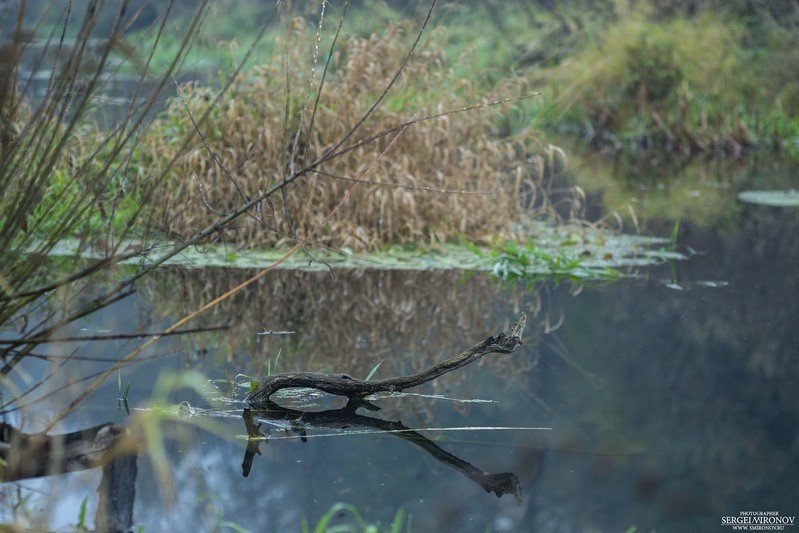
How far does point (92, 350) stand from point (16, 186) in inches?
62.9

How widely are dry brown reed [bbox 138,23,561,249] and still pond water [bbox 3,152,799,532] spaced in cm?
53

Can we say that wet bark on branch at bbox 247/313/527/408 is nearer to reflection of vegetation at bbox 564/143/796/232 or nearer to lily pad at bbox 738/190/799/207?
reflection of vegetation at bbox 564/143/796/232

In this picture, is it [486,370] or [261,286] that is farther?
[261,286]

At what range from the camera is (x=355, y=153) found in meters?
6.32

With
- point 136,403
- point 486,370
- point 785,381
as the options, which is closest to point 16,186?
point 136,403

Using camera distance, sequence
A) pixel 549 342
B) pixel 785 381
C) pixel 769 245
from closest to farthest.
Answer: pixel 785 381 < pixel 549 342 < pixel 769 245

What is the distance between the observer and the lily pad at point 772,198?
29.7ft

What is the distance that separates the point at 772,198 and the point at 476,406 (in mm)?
6479

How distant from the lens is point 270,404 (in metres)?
3.56

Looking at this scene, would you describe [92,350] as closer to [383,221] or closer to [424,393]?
[424,393]

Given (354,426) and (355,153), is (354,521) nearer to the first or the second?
(354,426)

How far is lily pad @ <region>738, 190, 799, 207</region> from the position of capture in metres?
9.05

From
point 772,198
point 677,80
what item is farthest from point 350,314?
point 677,80

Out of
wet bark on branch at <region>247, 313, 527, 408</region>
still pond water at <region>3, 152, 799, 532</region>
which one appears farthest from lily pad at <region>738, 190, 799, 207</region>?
wet bark on branch at <region>247, 313, 527, 408</region>
